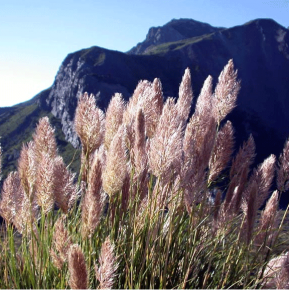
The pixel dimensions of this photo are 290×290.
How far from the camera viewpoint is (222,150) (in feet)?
7.75

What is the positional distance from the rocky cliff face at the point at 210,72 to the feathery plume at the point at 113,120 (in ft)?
249

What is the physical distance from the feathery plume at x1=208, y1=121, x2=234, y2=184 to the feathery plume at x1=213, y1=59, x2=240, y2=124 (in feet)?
0.32

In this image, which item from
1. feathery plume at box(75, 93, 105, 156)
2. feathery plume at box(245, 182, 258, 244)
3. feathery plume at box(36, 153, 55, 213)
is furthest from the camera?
feathery plume at box(75, 93, 105, 156)

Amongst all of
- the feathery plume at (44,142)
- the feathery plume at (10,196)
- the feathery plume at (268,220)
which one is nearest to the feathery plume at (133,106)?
the feathery plume at (44,142)

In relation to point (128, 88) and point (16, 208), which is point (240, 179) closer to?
point (16, 208)

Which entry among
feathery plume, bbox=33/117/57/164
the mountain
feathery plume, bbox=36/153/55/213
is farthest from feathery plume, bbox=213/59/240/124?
the mountain

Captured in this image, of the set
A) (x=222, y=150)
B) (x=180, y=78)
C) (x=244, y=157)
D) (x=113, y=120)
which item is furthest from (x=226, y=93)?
(x=180, y=78)

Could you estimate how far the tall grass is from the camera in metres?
1.73

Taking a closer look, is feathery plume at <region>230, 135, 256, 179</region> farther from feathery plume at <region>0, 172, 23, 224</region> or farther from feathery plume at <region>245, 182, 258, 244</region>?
feathery plume at <region>0, 172, 23, 224</region>

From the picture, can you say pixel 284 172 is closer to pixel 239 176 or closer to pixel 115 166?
pixel 239 176

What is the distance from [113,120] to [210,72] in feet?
373

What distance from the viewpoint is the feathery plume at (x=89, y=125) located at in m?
2.08

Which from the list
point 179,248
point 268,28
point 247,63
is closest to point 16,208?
point 179,248

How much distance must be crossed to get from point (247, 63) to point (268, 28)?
21455 mm
